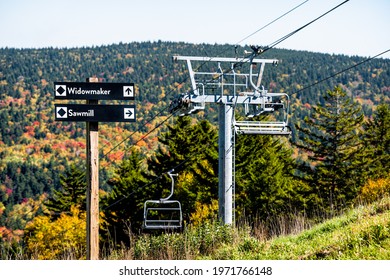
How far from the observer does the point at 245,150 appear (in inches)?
1660

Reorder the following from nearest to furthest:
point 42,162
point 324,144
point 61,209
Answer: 1. point 324,144
2. point 61,209
3. point 42,162

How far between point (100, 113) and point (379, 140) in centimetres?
4760

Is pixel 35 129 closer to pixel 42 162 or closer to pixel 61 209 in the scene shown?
pixel 42 162

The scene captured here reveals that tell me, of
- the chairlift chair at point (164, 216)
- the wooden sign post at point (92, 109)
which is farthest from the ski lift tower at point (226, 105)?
the wooden sign post at point (92, 109)

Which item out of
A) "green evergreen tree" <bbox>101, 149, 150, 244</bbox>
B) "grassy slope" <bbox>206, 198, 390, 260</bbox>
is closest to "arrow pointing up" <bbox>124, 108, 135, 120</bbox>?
"grassy slope" <bbox>206, 198, 390, 260</bbox>

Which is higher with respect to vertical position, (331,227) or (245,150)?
(245,150)

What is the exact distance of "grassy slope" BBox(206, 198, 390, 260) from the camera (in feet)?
26.1

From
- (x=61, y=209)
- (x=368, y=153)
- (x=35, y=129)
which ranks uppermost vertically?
(x=35, y=129)

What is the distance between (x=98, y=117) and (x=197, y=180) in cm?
3458

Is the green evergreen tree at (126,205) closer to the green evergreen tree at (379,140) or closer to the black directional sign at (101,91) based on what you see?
the green evergreen tree at (379,140)

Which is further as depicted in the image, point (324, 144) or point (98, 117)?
point (324, 144)

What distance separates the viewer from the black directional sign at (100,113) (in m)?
9.12

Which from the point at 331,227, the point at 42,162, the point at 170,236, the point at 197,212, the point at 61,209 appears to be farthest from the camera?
the point at 42,162
